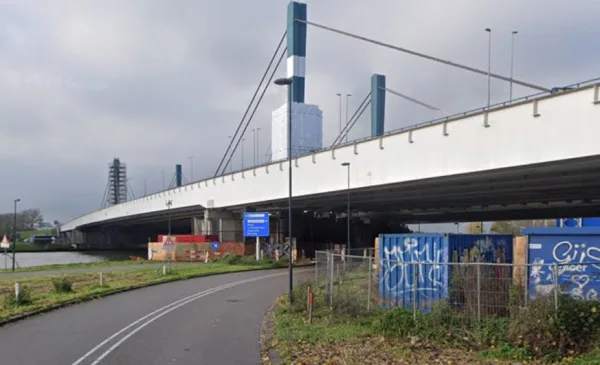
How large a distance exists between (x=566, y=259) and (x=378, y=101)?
191 ft

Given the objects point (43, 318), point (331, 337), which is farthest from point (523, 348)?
point (43, 318)

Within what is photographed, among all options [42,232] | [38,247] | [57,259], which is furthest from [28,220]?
[57,259]

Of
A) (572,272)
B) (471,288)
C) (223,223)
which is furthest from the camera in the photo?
(223,223)

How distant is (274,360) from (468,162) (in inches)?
725

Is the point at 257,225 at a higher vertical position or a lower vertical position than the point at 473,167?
lower

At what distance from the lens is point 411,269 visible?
14469 mm

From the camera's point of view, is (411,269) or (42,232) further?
(42,232)

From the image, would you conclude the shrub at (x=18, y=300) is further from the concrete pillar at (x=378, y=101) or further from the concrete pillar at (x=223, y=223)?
the concrete pillar at (x=378, y=101)

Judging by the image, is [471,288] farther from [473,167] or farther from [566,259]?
[473,167]

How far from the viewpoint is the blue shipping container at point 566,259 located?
10531mm

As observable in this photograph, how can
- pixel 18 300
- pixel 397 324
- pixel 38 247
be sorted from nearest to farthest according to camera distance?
pixel 397 324 < pixel 18 300 < pixel 38 247

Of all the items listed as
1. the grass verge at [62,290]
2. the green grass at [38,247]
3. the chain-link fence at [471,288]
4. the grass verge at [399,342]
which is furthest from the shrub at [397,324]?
the green grass at [38,247]

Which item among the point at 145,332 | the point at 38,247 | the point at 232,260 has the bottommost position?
the point at 38,247

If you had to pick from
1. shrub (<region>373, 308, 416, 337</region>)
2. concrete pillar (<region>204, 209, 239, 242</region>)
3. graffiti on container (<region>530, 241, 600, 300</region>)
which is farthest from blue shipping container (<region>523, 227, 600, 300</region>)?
concrete pillar (<region>204, 209, 239, 242</region>)
